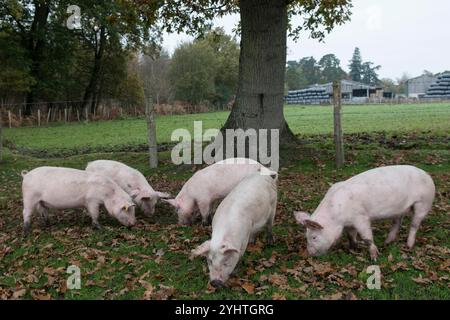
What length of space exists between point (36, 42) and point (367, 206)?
1571 inches

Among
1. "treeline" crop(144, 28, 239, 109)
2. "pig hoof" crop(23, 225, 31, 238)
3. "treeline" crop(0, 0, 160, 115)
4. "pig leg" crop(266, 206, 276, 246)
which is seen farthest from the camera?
"treeline" crop(144, 28, 239, 109)

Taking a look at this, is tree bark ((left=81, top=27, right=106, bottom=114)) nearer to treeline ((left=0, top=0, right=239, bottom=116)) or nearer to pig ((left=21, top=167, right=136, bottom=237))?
treeline ((left=0, top=0, right=239, bottom=116))

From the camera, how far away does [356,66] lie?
493 ft

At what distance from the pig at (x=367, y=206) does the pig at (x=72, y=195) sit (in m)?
3.32

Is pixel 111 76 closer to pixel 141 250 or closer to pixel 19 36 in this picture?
pixel 19 36

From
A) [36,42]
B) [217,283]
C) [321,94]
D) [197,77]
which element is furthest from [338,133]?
[321,94]

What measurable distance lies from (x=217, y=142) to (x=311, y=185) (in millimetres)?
3451

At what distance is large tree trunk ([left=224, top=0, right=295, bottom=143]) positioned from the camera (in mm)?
13039

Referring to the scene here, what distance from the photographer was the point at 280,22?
1312 cm

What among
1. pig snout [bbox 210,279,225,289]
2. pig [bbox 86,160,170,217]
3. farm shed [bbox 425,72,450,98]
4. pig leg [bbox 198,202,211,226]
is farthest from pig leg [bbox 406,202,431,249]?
farm shed [bbox 425,72,450,98]

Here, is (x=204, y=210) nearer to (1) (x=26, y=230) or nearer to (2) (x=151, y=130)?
(1) (x=26, y=230)

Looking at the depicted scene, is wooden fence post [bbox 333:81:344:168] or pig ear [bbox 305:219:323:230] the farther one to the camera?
wooden fence post [bbox 333:81:344:168]

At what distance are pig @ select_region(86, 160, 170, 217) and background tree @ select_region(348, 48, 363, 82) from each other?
5748 inches
